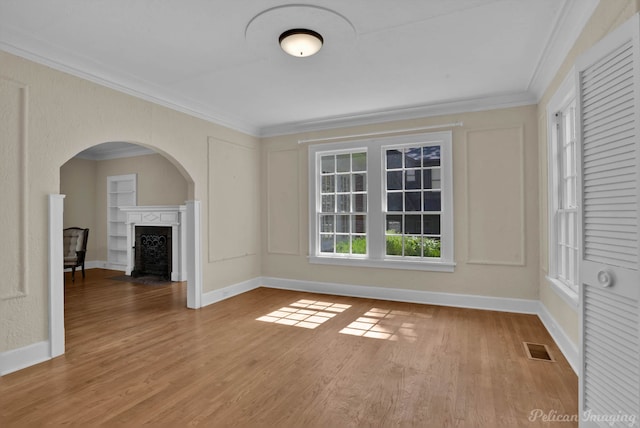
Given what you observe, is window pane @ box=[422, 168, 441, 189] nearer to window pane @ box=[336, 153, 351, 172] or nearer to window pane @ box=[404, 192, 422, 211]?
window pane @ box=[404, 192, 422, 211]

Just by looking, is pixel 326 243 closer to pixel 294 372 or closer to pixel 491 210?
pixel 491 210

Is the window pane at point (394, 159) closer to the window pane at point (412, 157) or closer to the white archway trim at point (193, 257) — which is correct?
the window pane at point (412, 157)

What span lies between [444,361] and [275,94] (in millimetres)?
3518

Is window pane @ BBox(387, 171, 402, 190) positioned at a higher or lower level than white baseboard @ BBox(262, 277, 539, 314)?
higher

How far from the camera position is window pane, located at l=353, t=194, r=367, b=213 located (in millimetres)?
5289

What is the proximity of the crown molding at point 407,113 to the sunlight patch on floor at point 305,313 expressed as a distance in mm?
2784

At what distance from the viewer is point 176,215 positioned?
669 cm

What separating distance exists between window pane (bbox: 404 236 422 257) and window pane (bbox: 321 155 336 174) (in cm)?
164

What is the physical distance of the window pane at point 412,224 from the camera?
16.2 feet

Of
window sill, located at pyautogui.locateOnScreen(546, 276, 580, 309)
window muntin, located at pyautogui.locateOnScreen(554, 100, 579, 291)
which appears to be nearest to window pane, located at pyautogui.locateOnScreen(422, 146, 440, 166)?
window muntin, located at pyautogui.locateOnScreen(554, 100, 579, 291)

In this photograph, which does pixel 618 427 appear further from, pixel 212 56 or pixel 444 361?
pixel 212 56

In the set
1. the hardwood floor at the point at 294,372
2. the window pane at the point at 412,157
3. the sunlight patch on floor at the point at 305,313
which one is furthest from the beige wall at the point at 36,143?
the window pane at the point at 412,157

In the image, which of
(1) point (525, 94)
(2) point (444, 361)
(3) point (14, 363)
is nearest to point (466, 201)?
(1) point (525, 94)

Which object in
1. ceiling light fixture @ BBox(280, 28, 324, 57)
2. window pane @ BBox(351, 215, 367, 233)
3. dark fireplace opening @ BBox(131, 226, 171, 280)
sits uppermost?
ceiling light fixture @ BBox(280, 28, 324, 57)
